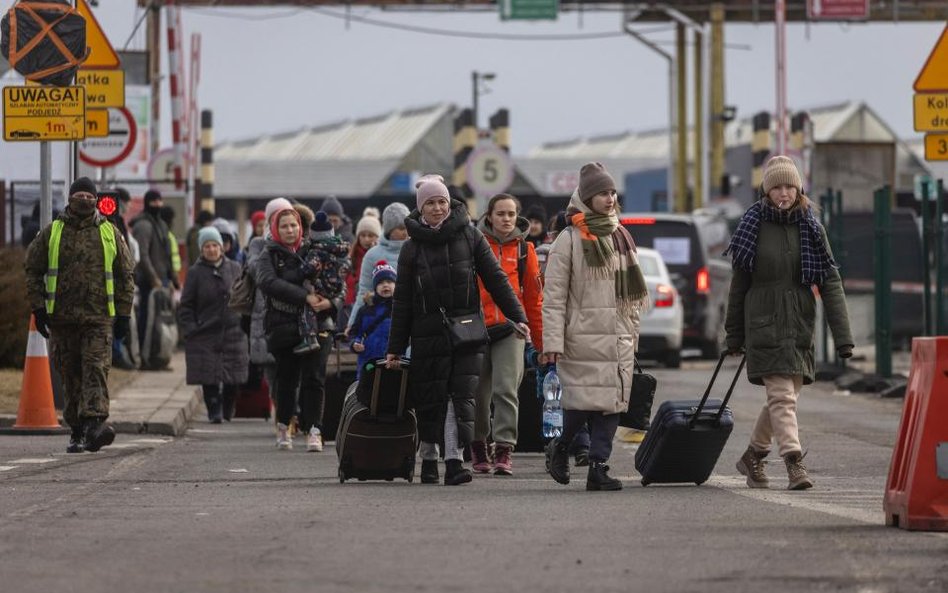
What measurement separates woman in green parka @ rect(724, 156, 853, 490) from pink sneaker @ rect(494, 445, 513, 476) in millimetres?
1686

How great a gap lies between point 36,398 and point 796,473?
7.18 m

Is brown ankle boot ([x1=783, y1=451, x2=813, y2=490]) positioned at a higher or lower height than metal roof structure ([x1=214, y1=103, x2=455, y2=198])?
lower

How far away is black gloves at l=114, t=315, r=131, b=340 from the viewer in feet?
51.6

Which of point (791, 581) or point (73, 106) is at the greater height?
point (73, 106)

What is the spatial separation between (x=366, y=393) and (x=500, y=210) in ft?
5.35

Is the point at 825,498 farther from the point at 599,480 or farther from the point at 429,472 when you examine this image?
the point at 429,472

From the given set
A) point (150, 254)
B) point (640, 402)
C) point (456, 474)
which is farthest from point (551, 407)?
point (150, 254)

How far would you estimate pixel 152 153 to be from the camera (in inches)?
1815

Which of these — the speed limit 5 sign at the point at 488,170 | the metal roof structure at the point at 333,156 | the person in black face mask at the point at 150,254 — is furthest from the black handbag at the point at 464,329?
the metal roof structure at the point at 333,156

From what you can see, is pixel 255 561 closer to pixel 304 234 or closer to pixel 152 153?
pixel 304 234

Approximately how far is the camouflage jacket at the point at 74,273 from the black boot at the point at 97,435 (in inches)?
26.3

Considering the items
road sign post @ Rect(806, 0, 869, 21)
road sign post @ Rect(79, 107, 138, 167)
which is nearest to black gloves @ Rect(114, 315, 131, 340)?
road sign post @ Rect(79, 107, 138, 167)

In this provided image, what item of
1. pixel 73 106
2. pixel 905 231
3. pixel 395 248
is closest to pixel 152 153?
pixel 905 231

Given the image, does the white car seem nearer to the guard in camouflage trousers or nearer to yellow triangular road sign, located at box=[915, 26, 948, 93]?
yellow triangular road sign, located at box=[915, 26, 948, 93]
